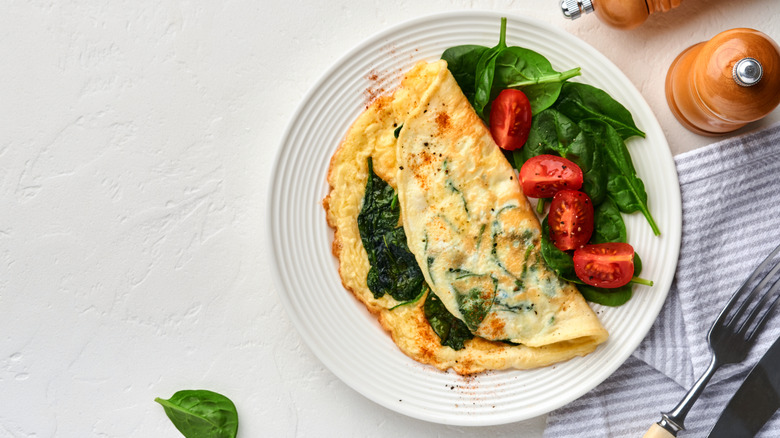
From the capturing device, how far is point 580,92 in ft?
9.85

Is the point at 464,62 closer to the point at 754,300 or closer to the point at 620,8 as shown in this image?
the point at 620,8

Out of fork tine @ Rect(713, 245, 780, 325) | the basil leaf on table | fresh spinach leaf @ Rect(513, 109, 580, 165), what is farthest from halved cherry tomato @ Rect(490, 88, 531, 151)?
the basil leaf on table

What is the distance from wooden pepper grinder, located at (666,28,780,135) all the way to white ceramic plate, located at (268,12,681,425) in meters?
0.26

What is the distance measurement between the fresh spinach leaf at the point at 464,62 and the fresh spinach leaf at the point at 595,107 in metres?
0.48

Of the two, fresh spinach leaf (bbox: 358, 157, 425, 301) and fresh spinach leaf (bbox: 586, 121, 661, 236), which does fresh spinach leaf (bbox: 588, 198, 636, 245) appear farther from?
fresh spinach leaf (bbox: 358, 157, 425, 301)

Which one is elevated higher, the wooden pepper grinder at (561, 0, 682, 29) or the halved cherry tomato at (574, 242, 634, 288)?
the wooden pepper grinder at (561, 0, 682, 29)

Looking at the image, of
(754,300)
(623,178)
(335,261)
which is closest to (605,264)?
(623,178)

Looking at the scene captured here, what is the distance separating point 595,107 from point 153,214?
101 inches

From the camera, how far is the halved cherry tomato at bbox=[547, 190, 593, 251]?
2896 millimetres

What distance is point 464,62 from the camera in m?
3.00

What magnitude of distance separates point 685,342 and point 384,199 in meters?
1.86

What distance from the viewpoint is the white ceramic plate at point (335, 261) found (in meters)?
3.03

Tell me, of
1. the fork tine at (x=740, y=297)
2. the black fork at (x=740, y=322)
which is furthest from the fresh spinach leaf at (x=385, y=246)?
the fork tine at (x=740, y=297)

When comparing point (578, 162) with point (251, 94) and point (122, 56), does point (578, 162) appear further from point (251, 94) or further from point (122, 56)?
point (122, 56)
